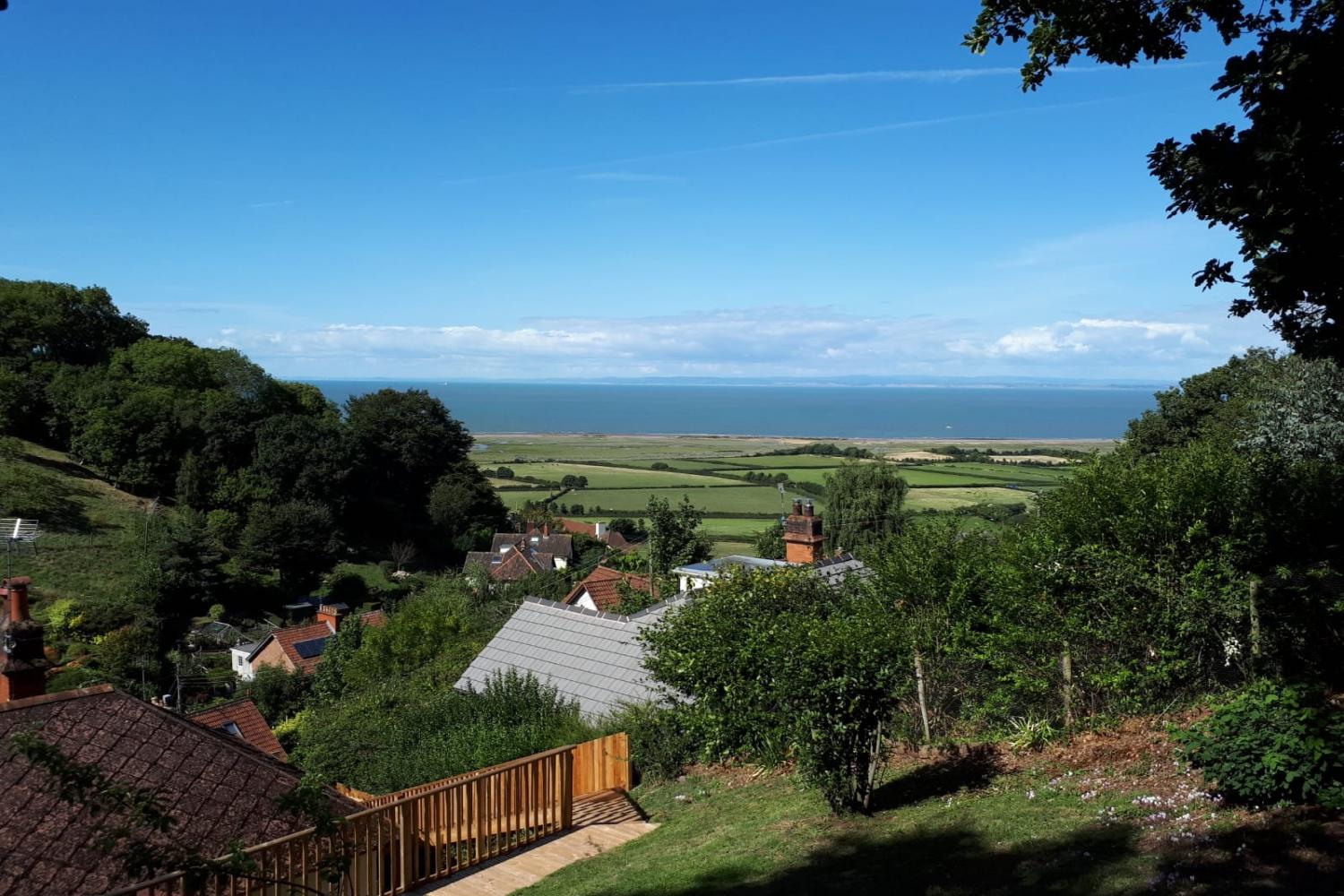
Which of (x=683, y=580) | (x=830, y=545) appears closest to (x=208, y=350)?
(x=830, y=545)

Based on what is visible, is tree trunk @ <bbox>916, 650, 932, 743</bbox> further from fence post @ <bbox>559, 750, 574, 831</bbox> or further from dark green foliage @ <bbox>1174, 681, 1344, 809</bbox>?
dark green foliage @ <bbox>1174, 681, 1344, 809</bbox>

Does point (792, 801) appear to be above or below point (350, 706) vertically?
above

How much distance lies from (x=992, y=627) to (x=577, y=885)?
7172 millimetres

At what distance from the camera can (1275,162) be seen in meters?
5.71

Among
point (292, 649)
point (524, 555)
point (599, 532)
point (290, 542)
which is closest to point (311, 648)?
point (292, 649)

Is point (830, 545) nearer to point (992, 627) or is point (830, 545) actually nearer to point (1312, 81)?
point (992, 627)

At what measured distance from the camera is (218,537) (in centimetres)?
5225

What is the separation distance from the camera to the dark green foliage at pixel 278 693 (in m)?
34.9

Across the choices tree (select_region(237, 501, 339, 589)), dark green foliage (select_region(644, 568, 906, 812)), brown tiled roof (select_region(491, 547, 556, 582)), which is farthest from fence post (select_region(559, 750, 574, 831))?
tree (select_region(237, 501, 339, 589))

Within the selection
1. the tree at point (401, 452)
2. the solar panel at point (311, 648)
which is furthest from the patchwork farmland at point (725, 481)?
the solar panel at point (311, 648)

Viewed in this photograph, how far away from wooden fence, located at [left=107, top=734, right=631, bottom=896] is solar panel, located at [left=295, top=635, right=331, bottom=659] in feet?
100.0

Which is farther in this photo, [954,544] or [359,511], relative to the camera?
[359,511]

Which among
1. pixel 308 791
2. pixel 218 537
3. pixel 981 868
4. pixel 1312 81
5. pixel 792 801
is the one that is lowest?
pixel 218 537

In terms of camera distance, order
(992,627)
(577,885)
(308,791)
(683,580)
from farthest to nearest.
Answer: (683,580) → (992,627) → (577,885) → (308,791)
